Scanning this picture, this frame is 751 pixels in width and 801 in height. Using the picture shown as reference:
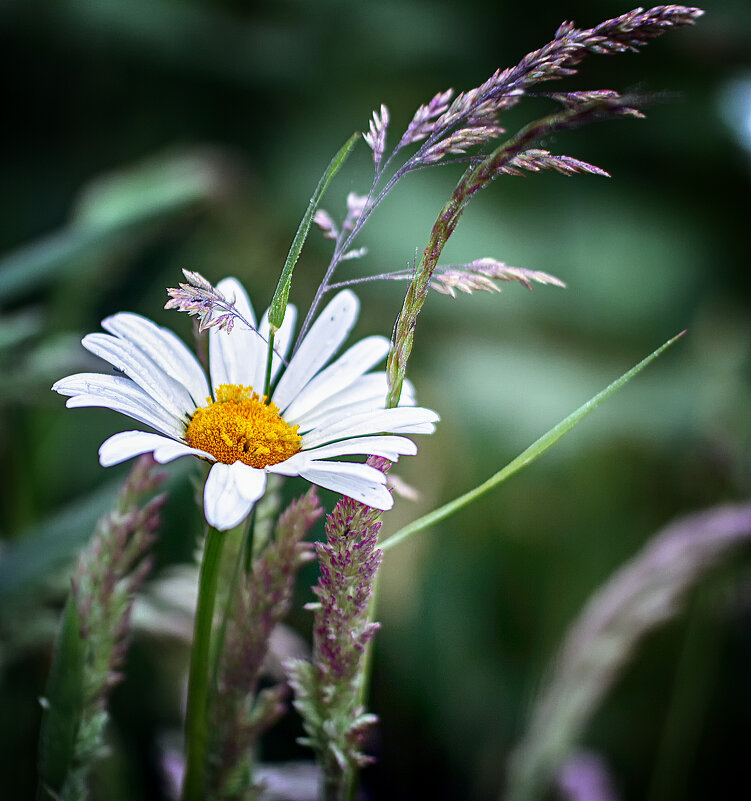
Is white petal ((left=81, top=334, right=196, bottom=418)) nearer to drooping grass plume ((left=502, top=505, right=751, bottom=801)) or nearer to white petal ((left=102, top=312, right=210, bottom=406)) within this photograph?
white petal ((left=102, top=312, right=210, bottom=406))

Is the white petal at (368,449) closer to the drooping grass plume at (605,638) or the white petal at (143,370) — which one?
the white petal at (143,370)

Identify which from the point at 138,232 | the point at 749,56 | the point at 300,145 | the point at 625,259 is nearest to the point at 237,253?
the point at 300,145

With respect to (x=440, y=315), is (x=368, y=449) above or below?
below

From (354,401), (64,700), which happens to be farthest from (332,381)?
(64,700)

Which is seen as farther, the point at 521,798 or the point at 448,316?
the point at 448,316

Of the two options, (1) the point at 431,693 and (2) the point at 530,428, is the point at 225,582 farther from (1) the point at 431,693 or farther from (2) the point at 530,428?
(2) the point at 530,428

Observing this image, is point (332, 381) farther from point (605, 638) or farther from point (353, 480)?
point (605, 638)

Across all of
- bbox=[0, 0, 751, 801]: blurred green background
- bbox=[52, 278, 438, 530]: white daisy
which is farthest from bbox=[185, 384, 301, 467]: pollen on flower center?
bbox=[0, 0, 751, 801]: blurred green background
